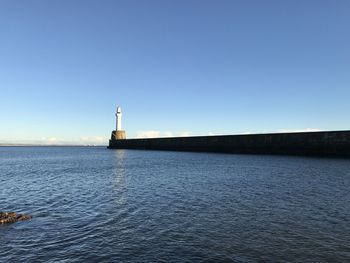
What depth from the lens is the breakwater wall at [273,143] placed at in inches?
2227

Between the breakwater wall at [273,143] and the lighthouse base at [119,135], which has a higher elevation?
the lighthouse base at [119,135]

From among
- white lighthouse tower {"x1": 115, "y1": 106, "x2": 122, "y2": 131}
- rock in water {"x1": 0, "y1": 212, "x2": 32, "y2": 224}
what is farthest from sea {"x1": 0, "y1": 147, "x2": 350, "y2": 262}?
white lighthouse tower {"x1": 115, "y1": 106, "x2": 122, "y2": 131}

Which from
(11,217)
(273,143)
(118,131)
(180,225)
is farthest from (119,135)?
(180,225)

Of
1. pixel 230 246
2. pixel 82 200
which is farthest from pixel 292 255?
pixel 82 200

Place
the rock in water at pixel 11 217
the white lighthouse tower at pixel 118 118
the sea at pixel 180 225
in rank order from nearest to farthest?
1. the sea at pixel 180 225
2. the rock in water at pixel 11 217
3. the white lighthouse tower at pixel 118 118

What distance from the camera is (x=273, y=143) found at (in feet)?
227

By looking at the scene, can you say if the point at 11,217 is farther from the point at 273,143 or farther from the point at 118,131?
the point at 118,131

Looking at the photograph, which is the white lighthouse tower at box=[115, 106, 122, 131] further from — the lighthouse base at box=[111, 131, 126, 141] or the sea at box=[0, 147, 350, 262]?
the sea at box=[0, 147, 350, 262]

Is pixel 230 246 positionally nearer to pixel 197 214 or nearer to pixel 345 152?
pixel 197 214

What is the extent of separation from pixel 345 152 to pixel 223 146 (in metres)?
32.4

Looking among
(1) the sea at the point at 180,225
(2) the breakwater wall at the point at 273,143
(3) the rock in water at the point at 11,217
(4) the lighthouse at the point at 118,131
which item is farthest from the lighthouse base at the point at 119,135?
(3) the rock in water at the point at 11,217

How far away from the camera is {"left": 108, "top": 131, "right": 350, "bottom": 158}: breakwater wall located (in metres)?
56.6

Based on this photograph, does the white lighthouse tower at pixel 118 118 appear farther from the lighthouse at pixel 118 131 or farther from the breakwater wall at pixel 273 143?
the breakwater wall at pixel 273 143

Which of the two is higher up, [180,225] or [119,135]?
[119,135]
